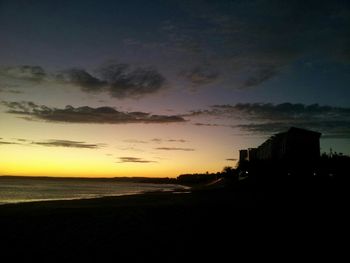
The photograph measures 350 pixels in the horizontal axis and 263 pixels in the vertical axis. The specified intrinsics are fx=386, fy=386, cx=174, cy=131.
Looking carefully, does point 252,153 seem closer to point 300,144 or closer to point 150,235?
point 300,144

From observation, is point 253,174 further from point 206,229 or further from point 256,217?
point 206,229

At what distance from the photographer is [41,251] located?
1295 centimetres

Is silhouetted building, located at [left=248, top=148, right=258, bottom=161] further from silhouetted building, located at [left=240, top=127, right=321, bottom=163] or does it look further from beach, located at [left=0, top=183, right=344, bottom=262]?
beach, located at [left=0, top=183, right=344, bottom=262]

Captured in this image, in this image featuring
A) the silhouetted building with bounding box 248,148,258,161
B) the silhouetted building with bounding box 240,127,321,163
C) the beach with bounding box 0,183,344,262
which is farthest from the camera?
the silhouetted building with bounding box 248,148,258,161

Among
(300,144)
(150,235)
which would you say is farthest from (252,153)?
(150,235)

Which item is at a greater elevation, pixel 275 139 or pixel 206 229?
pixel 275 139

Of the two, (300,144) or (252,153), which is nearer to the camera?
(300,144)

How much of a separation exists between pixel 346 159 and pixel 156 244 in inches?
1685

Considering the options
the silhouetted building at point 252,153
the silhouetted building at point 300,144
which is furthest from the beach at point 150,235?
the silhouetted building at point 252,153

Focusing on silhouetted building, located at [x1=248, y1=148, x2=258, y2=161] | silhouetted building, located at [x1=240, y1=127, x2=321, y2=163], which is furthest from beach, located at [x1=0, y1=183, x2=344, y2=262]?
silhouetted building, located at [x1=248, y1=148, x2=258, y2=161]

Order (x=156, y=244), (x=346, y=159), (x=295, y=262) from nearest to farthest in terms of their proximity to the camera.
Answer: (x=295, y=262)
(x=156, y=244)
(x=346, y=159)

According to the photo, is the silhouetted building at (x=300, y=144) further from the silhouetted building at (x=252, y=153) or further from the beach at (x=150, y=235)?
the beach at (x=150, y=235)

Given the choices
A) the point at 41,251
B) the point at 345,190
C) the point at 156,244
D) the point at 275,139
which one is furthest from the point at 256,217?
the point at 275,139

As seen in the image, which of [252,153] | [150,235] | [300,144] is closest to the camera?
[150,235]
